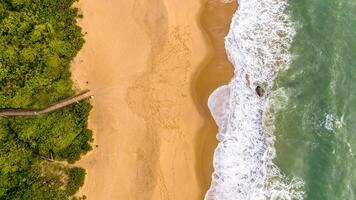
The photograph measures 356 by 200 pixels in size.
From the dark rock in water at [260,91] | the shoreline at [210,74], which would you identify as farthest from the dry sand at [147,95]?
the dark rock in water at [260,91]

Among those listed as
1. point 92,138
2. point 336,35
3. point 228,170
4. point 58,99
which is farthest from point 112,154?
point 336,35

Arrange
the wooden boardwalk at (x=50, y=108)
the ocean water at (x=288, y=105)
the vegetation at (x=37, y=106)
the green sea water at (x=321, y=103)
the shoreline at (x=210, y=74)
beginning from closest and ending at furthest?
the vegetation at (x=37, y=106)
the wooden boardwalk at (x=50, y=108)
the shoreline at (x=210, y=74)
the ocean water at (x=288, y=105)
the green sea water at (x=321, y=103)

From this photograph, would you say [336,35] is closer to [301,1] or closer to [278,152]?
[301,1]

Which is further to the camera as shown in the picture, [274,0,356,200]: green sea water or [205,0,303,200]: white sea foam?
[274,0,356,200]: green sea water

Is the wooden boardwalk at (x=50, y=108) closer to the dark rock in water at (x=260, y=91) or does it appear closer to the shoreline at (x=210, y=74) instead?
the shoreline at (x=210, y=74)

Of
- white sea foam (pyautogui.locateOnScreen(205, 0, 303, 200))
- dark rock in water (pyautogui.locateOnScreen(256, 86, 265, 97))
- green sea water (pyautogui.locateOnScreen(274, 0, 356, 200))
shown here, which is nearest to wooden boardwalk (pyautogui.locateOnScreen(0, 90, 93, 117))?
white sea foam (pyautogui.locateOnScreen(205, 0, 303, 200))

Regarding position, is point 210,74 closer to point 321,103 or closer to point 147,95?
point 147,95

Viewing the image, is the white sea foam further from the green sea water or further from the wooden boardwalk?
the wooden boardwalk
